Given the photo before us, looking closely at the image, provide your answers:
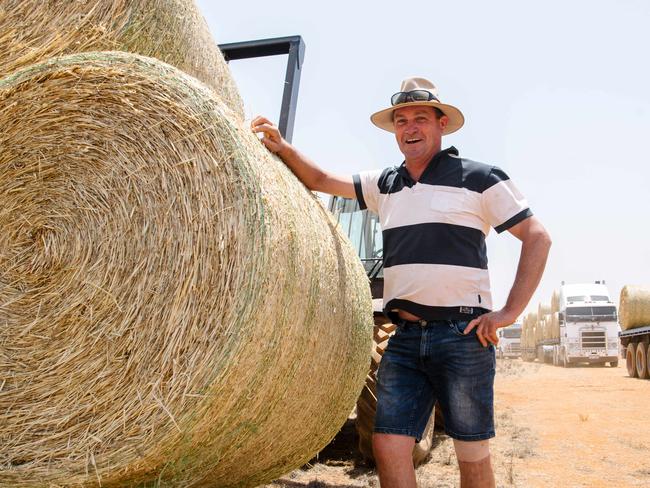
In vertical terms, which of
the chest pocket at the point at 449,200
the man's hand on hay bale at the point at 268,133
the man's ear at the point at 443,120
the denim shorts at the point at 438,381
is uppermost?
the man's ear at the point at 443,120

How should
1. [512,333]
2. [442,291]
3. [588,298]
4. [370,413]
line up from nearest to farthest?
[442,291]
[370,413]
[588,298]
[512,333]

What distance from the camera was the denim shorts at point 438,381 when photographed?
2.92 m

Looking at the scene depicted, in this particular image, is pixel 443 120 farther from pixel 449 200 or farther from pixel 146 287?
pixel 146 287

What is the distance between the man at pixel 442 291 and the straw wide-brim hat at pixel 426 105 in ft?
0.05

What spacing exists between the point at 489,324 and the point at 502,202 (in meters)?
0.53

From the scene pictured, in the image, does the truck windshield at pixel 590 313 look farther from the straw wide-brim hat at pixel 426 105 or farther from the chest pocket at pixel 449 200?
the chest pocket at pixel 449 200

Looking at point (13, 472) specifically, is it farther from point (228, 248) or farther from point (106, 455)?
point (228, 248)

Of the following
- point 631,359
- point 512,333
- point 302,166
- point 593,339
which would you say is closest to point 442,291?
point 302,166

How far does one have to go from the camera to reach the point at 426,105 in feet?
10.6

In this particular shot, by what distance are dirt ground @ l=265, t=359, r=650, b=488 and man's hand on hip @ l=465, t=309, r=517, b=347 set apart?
2.00m

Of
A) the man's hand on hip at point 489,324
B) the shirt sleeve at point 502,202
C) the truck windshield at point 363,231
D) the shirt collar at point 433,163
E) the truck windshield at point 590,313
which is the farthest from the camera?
the truck windshield at point 590,313

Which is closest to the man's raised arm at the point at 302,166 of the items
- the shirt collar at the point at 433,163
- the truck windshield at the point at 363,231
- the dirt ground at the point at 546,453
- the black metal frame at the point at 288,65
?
the shirt collar at the point at 433,163

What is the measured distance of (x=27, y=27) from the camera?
3119 mm

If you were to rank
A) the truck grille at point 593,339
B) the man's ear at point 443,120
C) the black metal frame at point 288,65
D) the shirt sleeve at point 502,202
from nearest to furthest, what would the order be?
the shirt sleeve at point 502,202, the man's ear at point 443,120, the black metal frame at point 288,65, the truck grille at point 593,339
